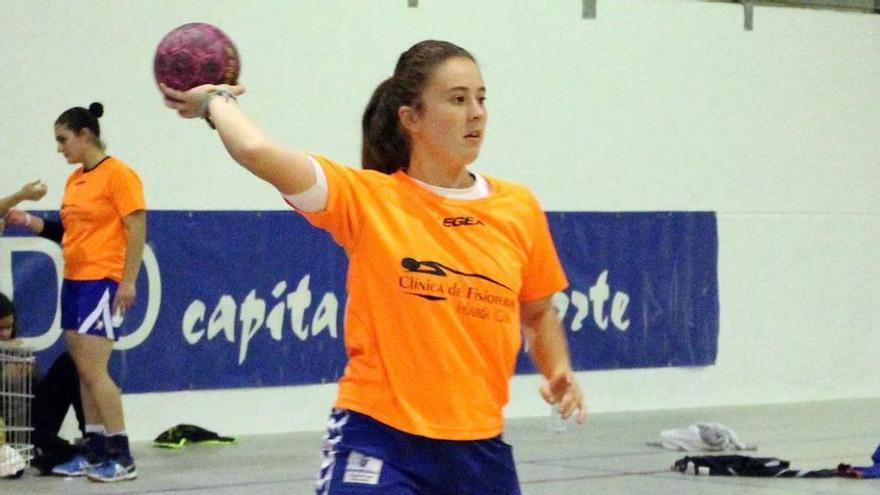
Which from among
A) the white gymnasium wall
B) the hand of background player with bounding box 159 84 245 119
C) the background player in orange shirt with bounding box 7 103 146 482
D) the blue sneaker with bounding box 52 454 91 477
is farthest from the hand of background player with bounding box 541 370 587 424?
the white gymnasium wall

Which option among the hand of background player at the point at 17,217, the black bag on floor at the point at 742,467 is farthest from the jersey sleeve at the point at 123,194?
the black bag on floor at the point at 742,467

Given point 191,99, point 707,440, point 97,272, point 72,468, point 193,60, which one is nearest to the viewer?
point 191,99

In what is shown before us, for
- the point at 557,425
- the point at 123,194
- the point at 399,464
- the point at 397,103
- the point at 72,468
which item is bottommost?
the point at 557,425

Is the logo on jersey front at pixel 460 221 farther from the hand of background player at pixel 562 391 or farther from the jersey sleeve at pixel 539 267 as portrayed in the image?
the hand of background player at pixel 562 391

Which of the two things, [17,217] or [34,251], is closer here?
[17,217]

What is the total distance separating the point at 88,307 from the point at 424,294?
4379 millimetres

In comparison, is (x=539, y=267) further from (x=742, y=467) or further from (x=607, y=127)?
(x=607, y=127)

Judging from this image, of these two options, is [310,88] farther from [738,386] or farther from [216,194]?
[738,386]

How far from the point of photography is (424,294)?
10.2 ft

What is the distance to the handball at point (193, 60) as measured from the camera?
10.6ft

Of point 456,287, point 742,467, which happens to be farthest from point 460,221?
point 742,467

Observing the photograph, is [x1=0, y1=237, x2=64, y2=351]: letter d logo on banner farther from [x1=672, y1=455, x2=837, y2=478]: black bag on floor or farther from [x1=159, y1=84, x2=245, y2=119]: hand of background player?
[x1=159, y1=84, x2=245, y2=119]: hand of background player

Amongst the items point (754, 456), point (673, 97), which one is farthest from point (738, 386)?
point (754, 456)

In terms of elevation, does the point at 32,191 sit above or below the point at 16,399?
above
